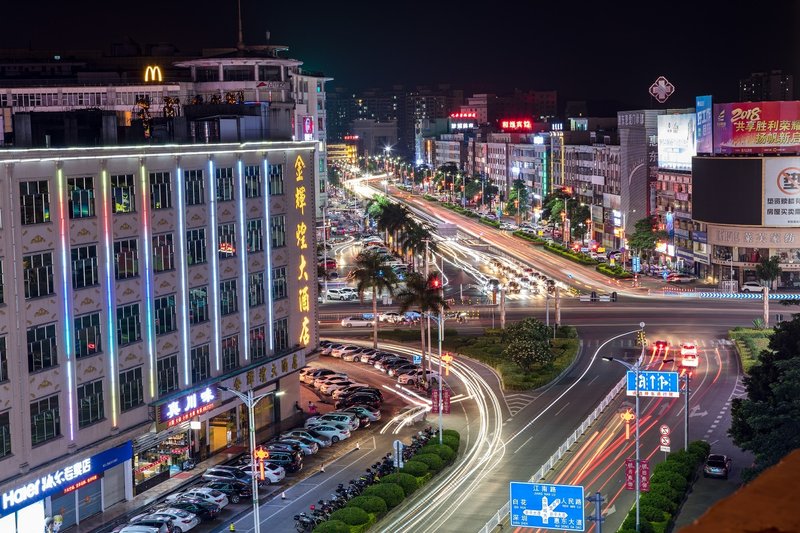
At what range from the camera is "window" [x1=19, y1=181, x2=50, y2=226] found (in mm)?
51906

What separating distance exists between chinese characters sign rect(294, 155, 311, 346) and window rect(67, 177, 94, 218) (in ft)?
68.8

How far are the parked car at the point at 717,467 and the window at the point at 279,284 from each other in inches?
1116

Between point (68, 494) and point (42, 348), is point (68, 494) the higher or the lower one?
the lower one

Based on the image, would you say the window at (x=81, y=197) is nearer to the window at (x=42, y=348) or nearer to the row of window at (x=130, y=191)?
the row of window at (x=130, y=191)

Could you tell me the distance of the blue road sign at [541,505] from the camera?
146ft

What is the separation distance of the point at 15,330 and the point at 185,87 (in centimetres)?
9914

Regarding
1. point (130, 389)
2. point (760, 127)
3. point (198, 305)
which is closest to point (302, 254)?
point (198, 305)

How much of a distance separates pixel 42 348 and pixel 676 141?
379 feet

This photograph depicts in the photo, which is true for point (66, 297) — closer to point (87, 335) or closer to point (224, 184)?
point (87, 335)

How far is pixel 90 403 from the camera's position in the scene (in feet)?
182

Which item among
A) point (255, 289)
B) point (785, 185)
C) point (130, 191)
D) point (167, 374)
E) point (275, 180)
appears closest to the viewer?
point (130, 191)

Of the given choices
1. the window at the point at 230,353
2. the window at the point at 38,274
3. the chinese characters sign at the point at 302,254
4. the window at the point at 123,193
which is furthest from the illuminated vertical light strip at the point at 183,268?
the chinese characters sign at the point at 302,254

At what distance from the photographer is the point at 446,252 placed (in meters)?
172

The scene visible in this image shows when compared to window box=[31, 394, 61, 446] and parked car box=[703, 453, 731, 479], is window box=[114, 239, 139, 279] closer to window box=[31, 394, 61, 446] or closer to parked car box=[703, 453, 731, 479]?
window box=[31, 394, 61, 446]
